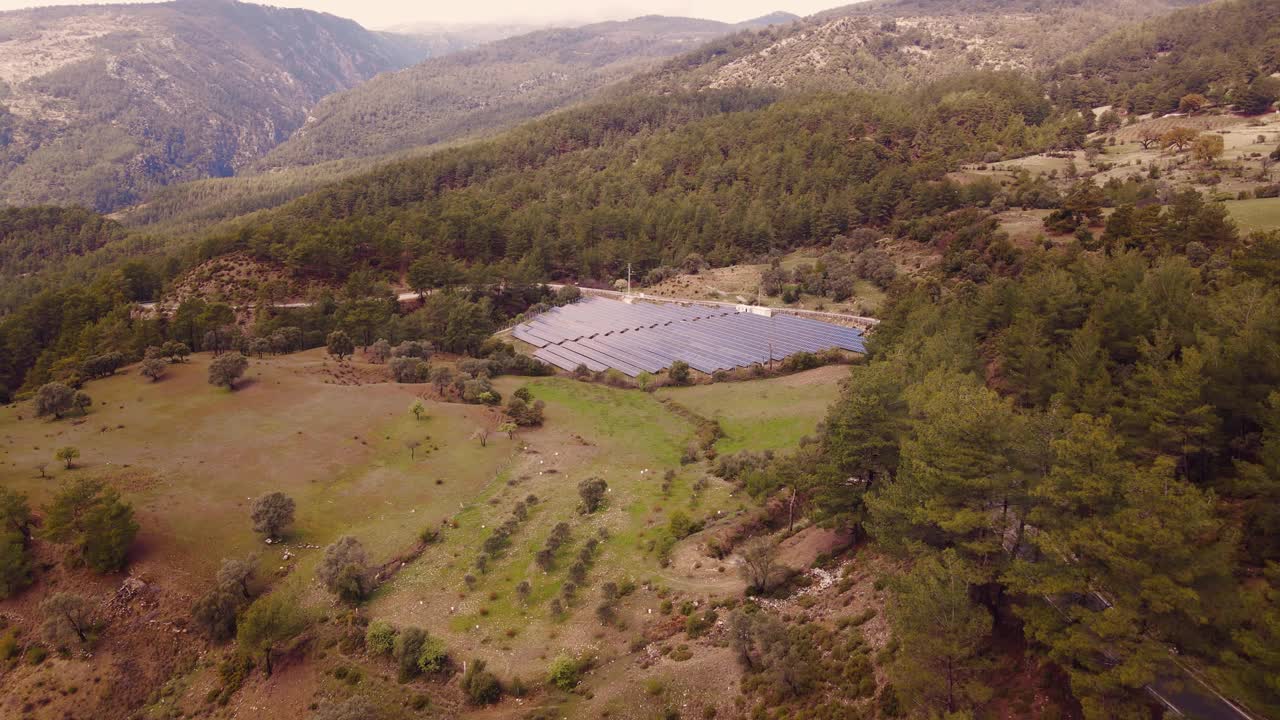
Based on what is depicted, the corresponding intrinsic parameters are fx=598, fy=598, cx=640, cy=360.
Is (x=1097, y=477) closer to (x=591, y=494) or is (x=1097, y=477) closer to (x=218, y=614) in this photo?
A: (x=591, y=494)

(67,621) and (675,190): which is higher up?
(675,190)

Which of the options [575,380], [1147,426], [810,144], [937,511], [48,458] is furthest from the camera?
[810,144]

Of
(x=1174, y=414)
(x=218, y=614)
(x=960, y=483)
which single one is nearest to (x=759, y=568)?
(x=960, y=483)

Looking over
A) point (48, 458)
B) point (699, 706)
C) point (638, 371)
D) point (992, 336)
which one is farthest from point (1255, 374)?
point (48, 458)

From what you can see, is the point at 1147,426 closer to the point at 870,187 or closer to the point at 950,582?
the point at 950,582

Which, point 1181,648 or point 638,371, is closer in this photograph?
point 1181,648

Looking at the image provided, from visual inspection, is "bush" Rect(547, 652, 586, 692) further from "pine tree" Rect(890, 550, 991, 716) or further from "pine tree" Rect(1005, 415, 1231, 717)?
"pine tree" Rect(1005, 415, 1231, 717)

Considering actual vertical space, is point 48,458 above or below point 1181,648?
below
